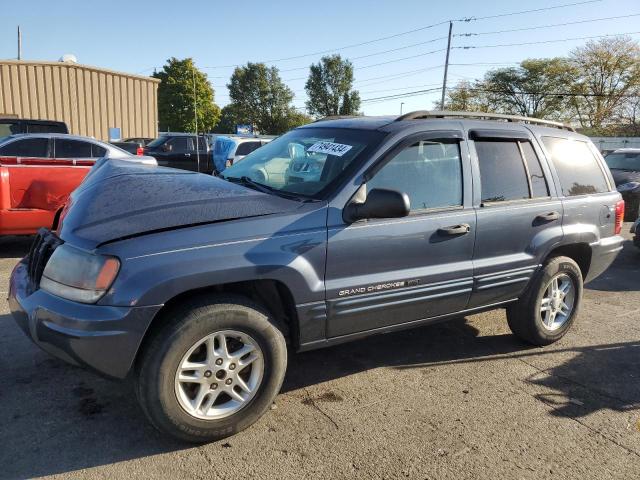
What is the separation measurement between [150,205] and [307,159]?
1.23m

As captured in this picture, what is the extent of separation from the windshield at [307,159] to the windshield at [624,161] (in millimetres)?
10562

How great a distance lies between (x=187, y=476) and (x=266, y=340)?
2.55 ft

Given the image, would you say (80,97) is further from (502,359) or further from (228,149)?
A: (502,359)

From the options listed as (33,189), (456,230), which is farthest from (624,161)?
(33,189)

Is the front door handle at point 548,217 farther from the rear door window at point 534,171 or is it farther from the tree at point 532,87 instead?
the tree at point 532,87

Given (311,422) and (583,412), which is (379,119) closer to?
(311,422)

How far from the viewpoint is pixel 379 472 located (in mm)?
2627

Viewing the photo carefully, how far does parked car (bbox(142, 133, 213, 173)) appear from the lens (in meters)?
17.0

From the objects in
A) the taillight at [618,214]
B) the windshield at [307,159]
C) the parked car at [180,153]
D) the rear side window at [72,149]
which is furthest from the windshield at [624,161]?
the parked car at [180,153]

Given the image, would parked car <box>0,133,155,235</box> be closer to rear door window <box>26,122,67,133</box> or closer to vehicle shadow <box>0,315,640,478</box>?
vehicle shadow <box>0,315,640,478</box>

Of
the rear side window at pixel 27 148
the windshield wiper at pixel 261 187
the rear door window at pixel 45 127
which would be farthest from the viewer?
the rear door window at pixel 45 127

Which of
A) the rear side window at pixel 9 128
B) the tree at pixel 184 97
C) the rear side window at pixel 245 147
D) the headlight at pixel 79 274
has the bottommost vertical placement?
the headlight at pixel 79 274

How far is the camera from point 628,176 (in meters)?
11.1

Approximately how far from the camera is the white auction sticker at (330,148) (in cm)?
345
